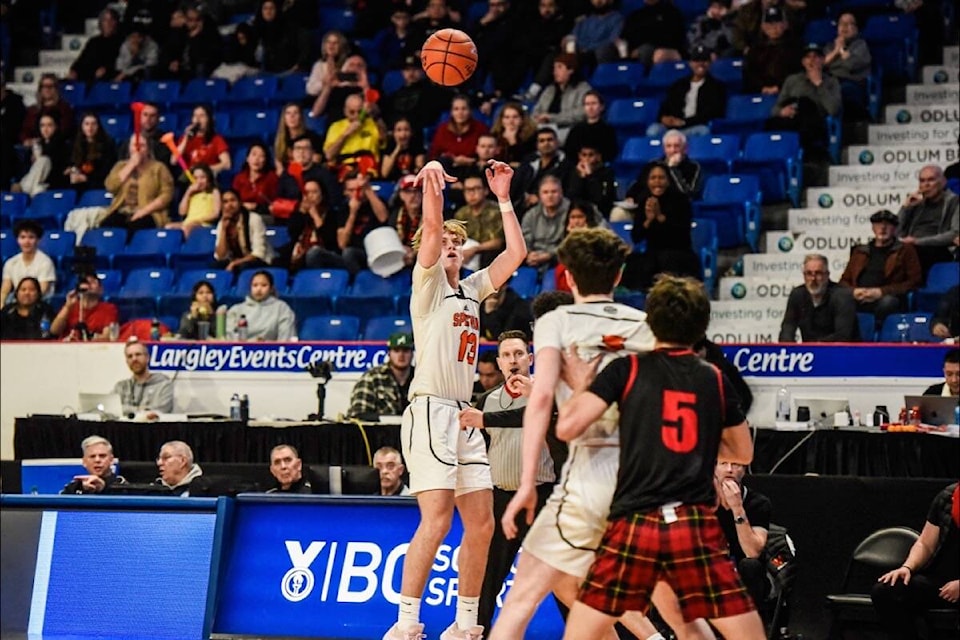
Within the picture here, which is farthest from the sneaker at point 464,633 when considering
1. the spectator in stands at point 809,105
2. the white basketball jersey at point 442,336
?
the spectator in stands at point 809,105

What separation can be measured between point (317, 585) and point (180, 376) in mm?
6211

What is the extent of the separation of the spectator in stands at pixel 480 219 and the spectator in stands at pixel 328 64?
14.0 feet

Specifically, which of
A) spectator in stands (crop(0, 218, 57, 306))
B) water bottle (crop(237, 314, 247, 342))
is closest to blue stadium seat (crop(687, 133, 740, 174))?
water bottle (crop(237, 314, 247, 342))

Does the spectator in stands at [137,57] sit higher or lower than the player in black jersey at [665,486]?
higher

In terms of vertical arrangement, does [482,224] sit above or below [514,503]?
above

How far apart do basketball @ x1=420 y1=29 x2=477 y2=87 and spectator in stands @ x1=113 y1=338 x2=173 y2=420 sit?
20.2ft

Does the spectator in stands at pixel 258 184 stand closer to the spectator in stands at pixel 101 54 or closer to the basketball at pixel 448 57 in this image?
the spectator in stands at pixel 101 54

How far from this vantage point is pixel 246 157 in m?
18.8

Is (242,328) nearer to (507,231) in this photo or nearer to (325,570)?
(325,570)

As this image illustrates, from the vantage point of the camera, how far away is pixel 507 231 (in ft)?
25.4

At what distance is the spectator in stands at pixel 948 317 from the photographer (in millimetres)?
13094

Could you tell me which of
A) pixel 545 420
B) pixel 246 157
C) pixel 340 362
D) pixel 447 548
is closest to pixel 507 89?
pixel 246 157

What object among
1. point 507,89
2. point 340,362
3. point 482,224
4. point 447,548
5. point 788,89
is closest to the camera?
point 447,548

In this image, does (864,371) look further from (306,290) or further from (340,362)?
(306,290)
